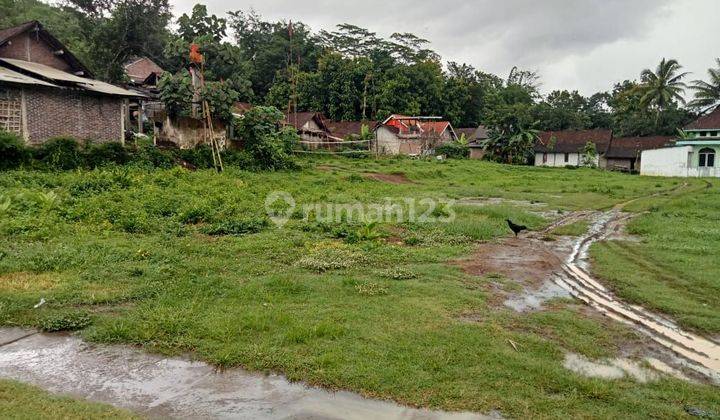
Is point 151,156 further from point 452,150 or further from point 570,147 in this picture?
point 570,147

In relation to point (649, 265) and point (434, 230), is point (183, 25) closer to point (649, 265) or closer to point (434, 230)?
point (434, 230)

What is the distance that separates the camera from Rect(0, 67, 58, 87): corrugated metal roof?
17.8 metres

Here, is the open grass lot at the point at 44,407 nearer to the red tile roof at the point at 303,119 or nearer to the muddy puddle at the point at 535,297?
the muddy puddle at the point at 535,297

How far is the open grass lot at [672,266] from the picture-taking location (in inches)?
318

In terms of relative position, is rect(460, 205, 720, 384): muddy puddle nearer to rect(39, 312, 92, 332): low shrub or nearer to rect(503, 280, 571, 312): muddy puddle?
rect(503, 280, 571, 312): muddy puddle

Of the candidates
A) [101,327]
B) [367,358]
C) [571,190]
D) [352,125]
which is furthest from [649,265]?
[352,125]

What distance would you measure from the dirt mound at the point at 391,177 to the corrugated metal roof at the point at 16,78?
1457 centimetres

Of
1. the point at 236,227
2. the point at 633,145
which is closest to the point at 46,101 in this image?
the point at 236,227

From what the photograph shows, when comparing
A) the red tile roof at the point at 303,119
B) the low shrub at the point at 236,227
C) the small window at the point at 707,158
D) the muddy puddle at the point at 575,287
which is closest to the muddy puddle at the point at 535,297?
the muddy puddle at the point at 575,287

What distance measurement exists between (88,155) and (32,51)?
981 cm

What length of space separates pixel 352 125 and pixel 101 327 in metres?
46.4

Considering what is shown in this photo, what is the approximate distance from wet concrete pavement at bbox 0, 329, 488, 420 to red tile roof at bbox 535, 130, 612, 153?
50.1 metres

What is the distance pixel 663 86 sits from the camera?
5091 cm

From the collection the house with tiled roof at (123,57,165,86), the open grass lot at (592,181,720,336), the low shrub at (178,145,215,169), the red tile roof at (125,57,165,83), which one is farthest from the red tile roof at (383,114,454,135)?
the open grass lot at (592,181,720,336)
